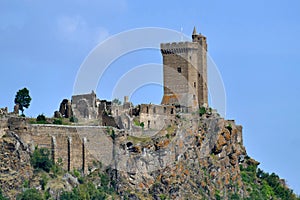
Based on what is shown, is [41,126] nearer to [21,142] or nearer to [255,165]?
[21,142]

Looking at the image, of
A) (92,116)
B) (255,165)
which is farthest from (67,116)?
(255,165)

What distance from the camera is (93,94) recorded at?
92625 millimetres

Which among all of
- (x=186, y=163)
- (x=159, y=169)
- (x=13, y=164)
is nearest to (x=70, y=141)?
(x=13, y=164)

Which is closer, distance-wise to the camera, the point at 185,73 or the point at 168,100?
the point at 168,100

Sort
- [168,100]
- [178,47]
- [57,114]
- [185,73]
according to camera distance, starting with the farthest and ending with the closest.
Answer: [178,47] → [185,73] → [168,100] → [57,114]

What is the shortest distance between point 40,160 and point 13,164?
238 centimetres

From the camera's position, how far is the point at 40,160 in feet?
264

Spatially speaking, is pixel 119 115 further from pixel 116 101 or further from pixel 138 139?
pixel 116 101

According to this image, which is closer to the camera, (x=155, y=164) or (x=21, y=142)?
(x=21, y=142)

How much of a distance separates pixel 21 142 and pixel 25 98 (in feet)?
43.8

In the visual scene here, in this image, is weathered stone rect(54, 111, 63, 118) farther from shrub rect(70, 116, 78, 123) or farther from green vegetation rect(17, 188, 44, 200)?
green vegetation rect(17, 188, 44, 200)

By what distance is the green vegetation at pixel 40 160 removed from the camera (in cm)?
8025

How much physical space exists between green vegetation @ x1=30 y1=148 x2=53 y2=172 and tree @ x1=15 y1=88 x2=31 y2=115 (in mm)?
12007

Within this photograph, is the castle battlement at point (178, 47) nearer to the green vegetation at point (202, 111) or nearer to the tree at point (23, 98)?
the green vegetation at point (202, 111)
